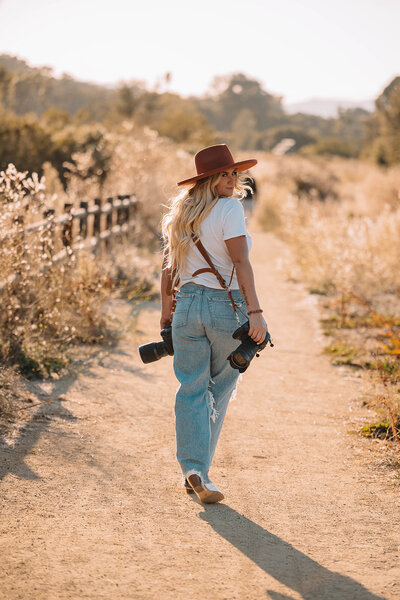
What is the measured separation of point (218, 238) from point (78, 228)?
7.26m

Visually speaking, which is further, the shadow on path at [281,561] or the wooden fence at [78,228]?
the wooden fence at [78,228]

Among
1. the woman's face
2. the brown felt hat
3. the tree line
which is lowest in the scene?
the woman's face

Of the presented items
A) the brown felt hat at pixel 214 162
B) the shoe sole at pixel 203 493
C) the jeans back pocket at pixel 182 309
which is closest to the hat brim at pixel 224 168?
the brown felt hat at pixel 214 162

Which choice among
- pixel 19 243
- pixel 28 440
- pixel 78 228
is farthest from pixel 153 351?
pixel 78 228

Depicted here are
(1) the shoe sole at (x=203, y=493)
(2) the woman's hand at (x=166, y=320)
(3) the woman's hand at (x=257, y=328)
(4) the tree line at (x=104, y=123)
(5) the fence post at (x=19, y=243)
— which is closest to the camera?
(3) the woman's hand at (x=257, y=328)

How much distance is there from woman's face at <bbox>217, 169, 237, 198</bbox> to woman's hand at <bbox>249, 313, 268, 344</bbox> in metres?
0.69

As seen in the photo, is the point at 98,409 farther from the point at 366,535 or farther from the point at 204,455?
the point at 366,535

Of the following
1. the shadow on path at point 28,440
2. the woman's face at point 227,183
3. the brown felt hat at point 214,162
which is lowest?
the shadow on path at point 28,440

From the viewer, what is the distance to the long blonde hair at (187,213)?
12.7 feet

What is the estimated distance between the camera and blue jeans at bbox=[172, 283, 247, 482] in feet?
12.8

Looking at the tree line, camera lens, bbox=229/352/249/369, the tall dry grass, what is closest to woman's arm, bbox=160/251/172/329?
camera lens, bbox=229/352/249/369

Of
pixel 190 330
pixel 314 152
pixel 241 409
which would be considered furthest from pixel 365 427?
pixel 314 152

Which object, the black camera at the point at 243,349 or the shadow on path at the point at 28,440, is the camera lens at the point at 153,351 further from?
the shadow on path at the point at 28,440

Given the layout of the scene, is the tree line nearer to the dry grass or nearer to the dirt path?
the dirt path
